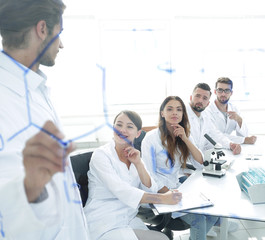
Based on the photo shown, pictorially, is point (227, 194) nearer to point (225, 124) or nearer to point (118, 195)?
point (118, 195)

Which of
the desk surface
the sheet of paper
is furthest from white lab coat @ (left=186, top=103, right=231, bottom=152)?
the sheet of paper

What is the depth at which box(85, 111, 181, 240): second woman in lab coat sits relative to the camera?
966 millimetres

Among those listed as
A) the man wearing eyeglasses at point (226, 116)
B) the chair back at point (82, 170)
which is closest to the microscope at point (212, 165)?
the chair back at point (82, 170)

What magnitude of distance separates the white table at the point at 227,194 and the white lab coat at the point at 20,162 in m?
0.73

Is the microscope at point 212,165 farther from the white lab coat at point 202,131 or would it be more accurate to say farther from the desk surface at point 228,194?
the white lab coat at point 202,131

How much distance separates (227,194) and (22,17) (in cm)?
106

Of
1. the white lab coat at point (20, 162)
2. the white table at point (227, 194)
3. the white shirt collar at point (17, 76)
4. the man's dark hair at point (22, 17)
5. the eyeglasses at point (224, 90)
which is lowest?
the white table at point (227, 194)

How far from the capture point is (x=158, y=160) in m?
1.39

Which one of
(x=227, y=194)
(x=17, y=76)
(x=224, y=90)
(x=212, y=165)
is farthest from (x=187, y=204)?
(x=224, y=90)

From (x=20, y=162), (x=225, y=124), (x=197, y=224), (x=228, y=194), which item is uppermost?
(x=20, y=162)

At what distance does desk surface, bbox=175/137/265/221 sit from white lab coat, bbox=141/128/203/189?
13cm

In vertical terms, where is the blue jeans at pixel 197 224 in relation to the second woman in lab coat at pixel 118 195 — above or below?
below

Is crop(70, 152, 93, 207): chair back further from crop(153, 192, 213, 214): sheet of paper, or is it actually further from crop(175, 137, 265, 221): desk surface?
crop(175, 137, 265, 221): desk surface

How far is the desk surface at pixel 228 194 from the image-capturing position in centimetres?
92
